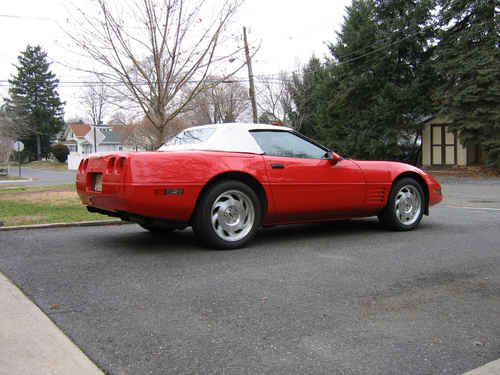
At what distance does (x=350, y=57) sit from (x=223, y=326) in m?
28.7

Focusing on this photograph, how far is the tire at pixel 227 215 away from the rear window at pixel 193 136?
0.80m

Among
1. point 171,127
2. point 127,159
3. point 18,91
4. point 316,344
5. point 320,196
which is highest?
point 18,91

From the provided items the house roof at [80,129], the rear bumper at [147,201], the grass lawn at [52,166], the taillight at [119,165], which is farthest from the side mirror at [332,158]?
the house roof at [80,129]

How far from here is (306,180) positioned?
5.80 metres

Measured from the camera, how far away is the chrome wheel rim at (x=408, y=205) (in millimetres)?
6648

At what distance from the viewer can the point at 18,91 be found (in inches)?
2810

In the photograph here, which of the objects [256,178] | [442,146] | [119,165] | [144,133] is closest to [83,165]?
[119,165]

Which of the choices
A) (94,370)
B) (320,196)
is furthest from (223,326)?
(320,196)

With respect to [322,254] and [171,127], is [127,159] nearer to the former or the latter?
[322,254]

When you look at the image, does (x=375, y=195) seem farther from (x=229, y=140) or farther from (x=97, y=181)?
(x=97, y=181)

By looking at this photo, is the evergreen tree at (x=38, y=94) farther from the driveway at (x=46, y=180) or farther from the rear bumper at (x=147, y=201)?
the rear bumper at (x=147, y=201)

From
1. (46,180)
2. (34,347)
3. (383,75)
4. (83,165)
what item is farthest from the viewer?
(46,180)

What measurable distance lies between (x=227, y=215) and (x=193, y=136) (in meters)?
1.26

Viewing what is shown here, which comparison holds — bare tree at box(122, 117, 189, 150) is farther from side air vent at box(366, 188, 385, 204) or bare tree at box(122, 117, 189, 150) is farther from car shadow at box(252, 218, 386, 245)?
side air vent at box(366, 188, 385, 204)
